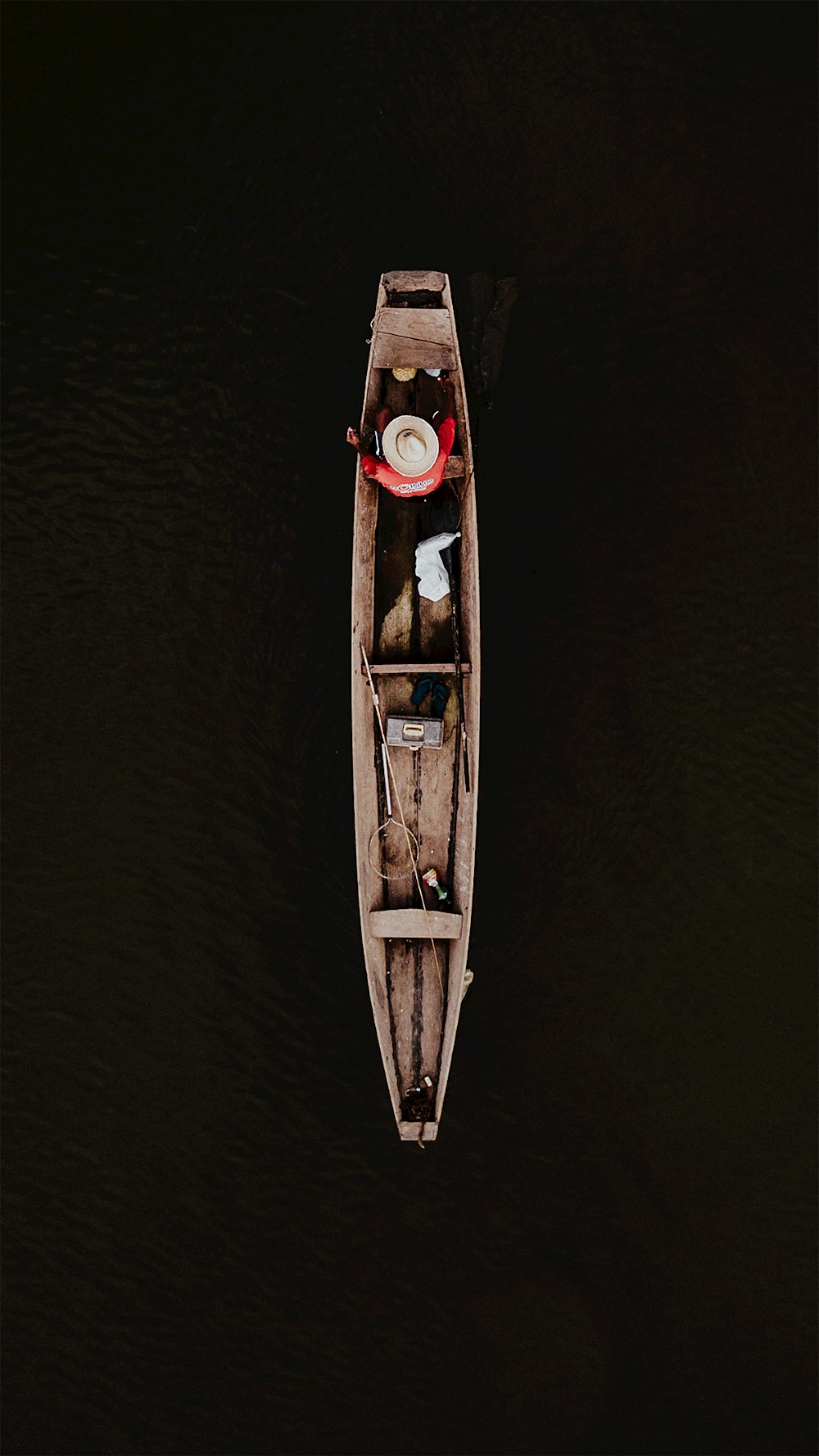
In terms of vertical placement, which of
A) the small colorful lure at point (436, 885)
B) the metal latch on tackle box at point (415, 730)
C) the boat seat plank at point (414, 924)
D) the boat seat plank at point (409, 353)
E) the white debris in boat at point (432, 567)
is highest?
the boat seat plank at point (409, 353)

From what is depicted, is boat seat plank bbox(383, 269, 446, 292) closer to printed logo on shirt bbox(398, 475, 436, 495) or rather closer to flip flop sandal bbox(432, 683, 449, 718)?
printed logo on shirt bbox(398, 475, 436, 495)

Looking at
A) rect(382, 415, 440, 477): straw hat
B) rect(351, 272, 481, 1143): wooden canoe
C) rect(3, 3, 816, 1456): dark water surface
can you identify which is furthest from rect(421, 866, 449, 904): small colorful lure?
rect(382, 415, 440, 477): straw hat

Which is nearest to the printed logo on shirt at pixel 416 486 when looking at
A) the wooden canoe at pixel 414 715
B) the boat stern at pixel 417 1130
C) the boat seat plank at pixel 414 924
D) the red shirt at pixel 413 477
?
the red shirt at pixel 413 477

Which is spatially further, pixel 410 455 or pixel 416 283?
pixel 416 283

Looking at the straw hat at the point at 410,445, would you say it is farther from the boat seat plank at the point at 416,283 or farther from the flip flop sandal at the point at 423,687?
the flip flop sandal at the point at 423,687

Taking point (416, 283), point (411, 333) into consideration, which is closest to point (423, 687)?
point (411, 333)

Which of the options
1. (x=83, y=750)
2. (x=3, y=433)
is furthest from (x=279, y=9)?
(x=83, y=750)

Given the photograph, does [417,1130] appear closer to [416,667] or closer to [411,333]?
[416,667]
